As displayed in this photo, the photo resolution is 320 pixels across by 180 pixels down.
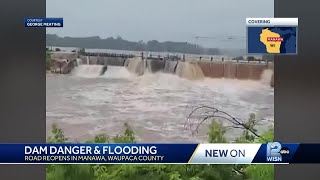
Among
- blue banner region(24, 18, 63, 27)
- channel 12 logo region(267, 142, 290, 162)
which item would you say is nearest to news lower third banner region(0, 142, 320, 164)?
channel 12 logo region(267, 142, 290, 162)

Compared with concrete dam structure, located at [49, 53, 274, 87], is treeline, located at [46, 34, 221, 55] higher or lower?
higher

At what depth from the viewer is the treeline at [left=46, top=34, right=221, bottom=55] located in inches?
189

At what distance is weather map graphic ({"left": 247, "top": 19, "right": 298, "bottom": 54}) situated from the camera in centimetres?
475

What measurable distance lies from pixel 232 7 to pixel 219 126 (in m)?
1.19

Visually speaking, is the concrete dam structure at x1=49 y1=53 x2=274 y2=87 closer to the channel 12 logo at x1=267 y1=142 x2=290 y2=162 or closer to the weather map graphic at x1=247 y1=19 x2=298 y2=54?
the weather map graphic at x1=247 y1=19 x2=298 y2=54

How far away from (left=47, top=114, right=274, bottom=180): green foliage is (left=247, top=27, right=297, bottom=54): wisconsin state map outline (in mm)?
679

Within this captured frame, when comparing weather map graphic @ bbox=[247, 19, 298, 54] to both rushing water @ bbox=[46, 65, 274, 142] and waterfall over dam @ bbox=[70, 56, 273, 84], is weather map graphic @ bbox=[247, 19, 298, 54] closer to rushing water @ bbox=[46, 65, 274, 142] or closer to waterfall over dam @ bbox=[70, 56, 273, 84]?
waterfall over dam @ bbox=[70, 56, 273, 84]

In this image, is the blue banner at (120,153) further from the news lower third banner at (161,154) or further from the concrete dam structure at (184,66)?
the concrete dam structure at (184,66)

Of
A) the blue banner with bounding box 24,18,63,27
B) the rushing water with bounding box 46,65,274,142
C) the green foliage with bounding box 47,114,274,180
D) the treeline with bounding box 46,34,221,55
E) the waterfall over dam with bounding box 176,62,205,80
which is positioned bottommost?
the green foliage with bounding box 47,114,274,180

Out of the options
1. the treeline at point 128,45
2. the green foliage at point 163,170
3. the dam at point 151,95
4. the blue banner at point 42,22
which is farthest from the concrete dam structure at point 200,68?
the blue banner at point 42,22

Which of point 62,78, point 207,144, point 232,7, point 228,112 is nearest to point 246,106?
point 228,112

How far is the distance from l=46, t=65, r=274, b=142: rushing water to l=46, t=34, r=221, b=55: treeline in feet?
0.74

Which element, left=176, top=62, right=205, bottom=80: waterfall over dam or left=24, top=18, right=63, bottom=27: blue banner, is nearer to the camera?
left=24, top=18, right=63, bottom=27: blue banner

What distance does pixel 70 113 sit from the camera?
484 centimetres
